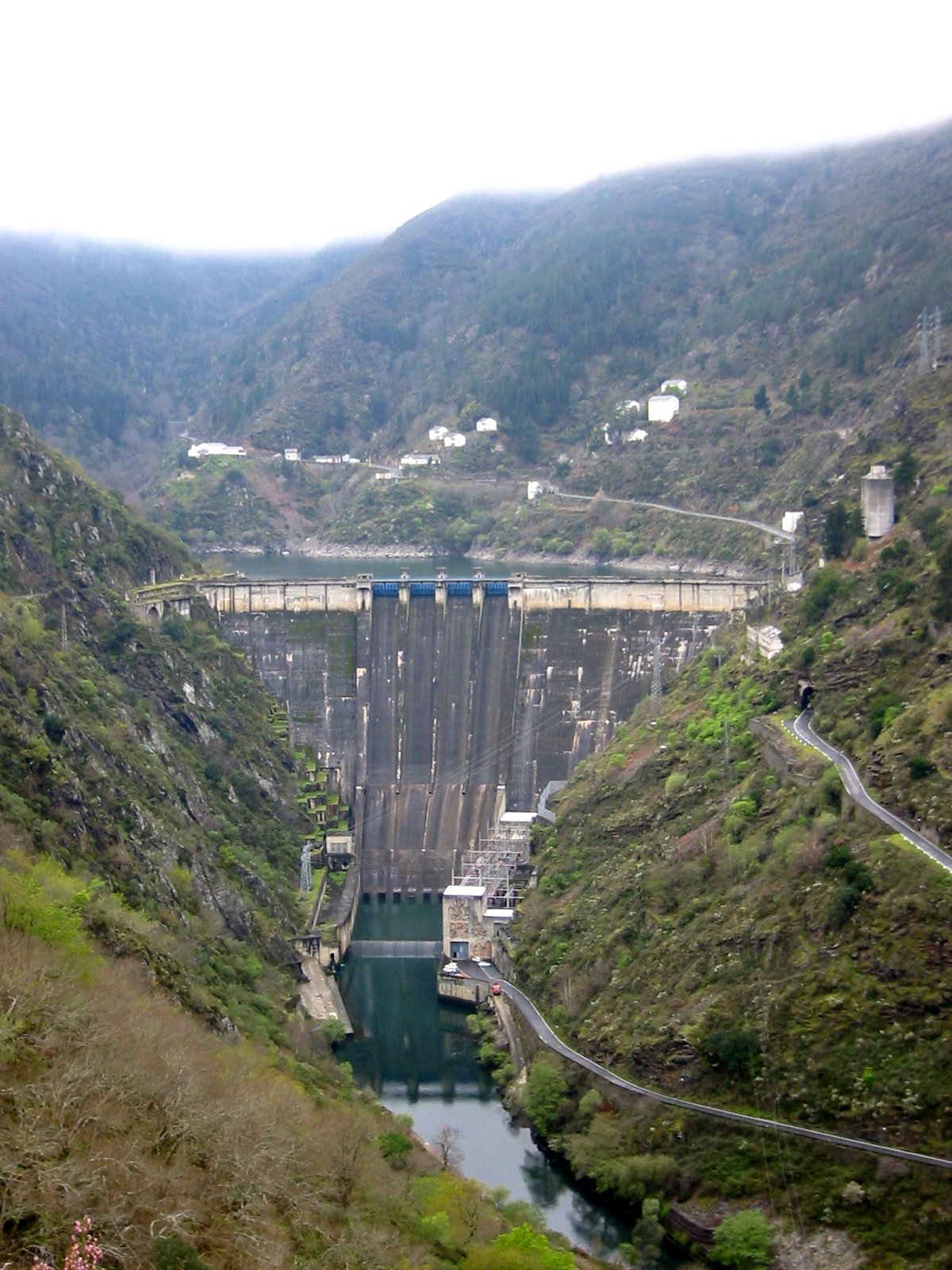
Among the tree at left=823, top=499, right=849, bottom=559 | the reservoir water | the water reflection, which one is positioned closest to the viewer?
the water reflection

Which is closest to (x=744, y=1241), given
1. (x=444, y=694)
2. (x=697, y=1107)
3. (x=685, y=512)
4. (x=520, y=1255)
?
(x=697, y=1107)

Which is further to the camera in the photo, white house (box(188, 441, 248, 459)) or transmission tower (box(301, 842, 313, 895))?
white house (box(188, 441, 248, 459))

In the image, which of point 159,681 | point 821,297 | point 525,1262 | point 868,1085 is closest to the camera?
point 525,1262

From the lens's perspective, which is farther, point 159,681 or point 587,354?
point 587,354

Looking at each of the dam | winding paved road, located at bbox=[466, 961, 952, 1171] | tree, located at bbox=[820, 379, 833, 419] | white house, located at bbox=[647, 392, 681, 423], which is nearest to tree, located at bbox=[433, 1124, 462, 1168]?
winding paved road, located at bbox=[466, 961, 952, 1171]

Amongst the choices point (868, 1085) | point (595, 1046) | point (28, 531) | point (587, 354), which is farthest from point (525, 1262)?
point (587, 354)

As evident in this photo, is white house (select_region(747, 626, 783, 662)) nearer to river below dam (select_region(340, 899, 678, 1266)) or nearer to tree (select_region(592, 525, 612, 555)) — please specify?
river below dam (select_region(340, 899, 678, 1266))

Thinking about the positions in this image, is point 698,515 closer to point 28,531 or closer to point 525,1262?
point 28,531
